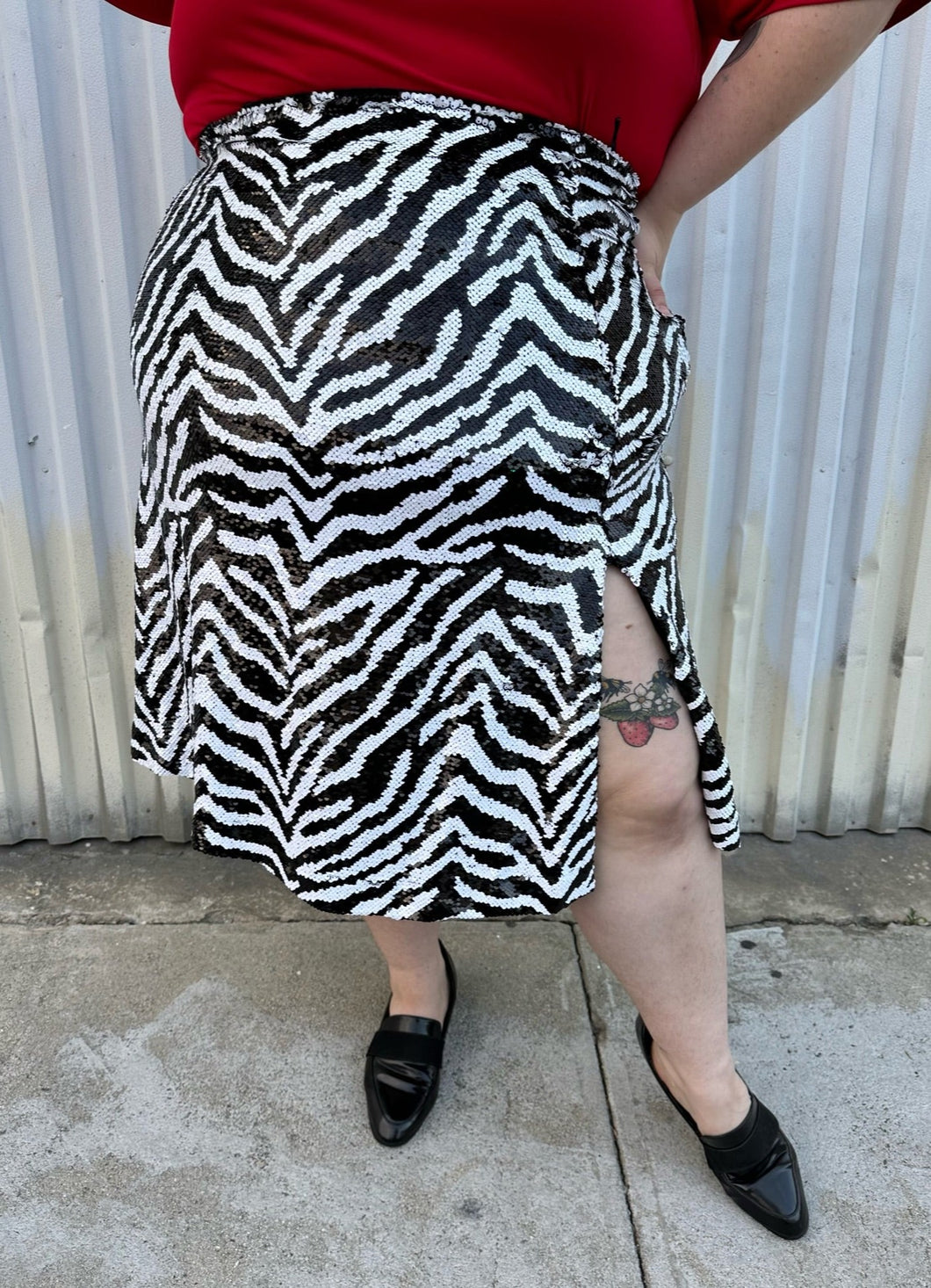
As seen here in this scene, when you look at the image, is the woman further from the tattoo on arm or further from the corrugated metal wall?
the corrugated metal wall

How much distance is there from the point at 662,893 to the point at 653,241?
872 mm

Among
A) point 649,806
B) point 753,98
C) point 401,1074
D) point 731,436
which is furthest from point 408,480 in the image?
Result: point 731,436

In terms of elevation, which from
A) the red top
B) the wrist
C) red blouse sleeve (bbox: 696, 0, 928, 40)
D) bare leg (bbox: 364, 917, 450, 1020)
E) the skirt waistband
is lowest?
bare leg (bbox: 364, 917, 450, 1020)

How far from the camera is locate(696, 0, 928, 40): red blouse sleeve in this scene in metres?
1.16

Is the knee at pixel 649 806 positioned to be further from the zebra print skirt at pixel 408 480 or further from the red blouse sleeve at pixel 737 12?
the red blouse sleeve at pixel 737 12

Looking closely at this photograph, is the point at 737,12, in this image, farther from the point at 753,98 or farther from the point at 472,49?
the point at 472,49

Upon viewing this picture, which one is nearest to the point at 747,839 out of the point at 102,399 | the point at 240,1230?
the point at 240,1230

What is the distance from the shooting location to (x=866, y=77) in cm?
198

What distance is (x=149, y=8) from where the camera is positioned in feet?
4.81

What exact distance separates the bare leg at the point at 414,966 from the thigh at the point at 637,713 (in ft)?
1.89

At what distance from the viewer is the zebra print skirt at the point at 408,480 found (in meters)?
1.11

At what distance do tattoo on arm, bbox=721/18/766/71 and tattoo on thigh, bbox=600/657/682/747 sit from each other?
0.74 metres

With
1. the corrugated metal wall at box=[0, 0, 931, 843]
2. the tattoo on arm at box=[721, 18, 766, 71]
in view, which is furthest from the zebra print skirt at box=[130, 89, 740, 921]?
the corrugated metal wall at box=[0, 0, 931, 843]

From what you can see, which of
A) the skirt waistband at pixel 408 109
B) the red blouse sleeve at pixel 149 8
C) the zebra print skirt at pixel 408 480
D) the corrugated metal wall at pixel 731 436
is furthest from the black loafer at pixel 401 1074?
the red blouse sleeve at pixel 149 8
